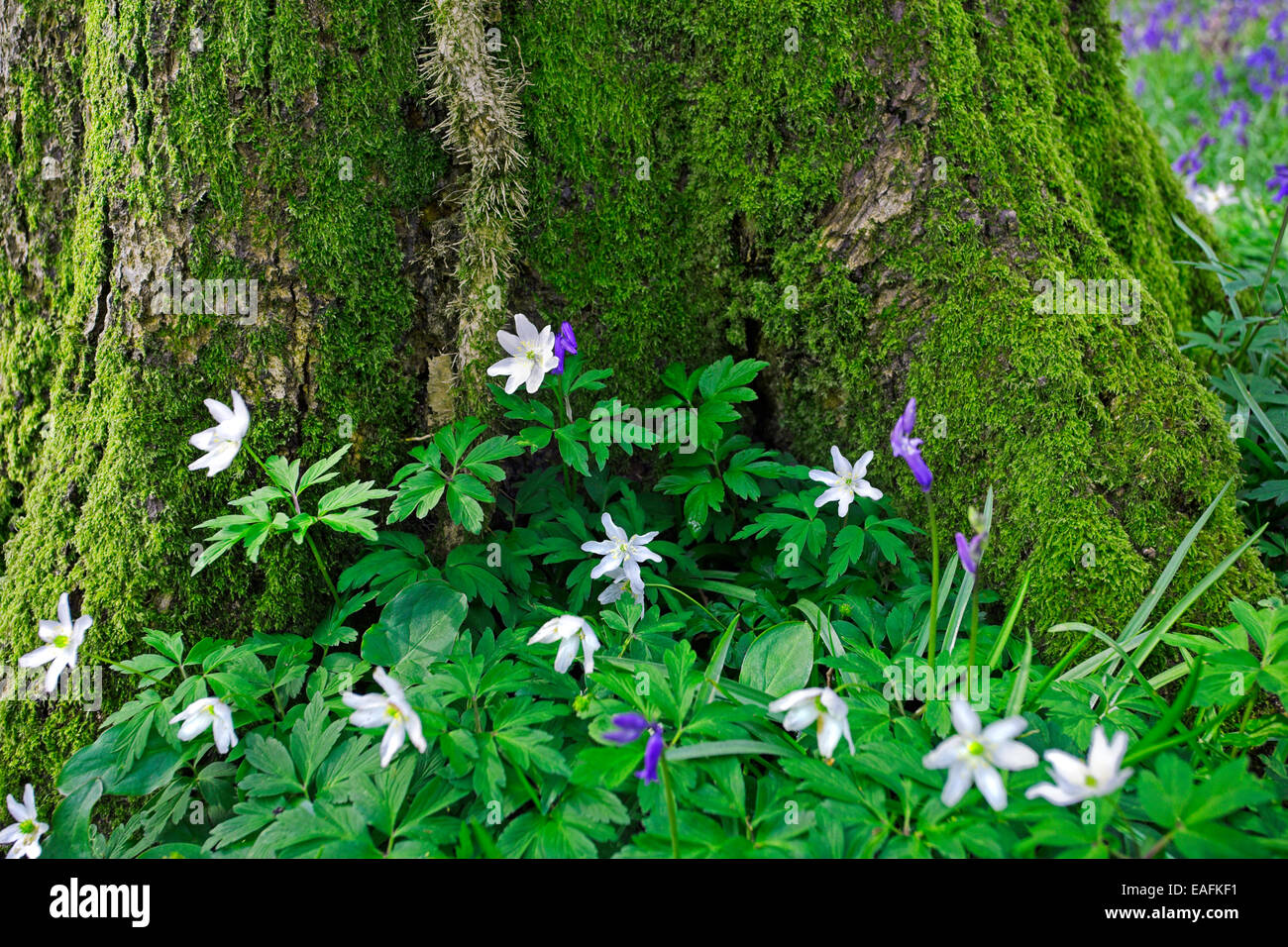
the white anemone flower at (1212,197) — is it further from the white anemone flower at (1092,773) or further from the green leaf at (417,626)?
the green leaf at (417,626)

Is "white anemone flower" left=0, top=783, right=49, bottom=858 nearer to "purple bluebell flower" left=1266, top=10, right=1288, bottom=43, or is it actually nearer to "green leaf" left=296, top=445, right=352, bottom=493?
"green leaf" left=296, top=445, right=352, bottom=493

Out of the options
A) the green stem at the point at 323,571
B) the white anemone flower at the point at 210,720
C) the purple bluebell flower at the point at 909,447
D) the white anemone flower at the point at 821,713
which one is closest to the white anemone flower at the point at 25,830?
the white anemone flower at the point at 210,720

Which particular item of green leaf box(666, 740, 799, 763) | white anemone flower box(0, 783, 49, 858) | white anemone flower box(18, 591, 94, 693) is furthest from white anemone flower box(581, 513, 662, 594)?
white anemone flower box(0, 783, 49, 858)

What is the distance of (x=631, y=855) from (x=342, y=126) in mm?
1946

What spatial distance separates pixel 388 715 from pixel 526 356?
3.26 ft

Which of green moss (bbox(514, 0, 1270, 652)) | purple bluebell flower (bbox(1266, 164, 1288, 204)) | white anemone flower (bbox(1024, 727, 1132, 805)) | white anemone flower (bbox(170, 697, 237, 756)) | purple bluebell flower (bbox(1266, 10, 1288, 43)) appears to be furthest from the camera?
purple bluebell flower (bbox(1266, 10, 1288, 43))

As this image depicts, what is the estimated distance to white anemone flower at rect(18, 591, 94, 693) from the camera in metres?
1.90

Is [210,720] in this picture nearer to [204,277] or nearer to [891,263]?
[204,277]

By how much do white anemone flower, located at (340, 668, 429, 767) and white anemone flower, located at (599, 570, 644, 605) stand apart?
62 cm

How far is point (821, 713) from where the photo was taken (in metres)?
1.53

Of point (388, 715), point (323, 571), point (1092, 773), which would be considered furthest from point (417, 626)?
point (1092, 773)

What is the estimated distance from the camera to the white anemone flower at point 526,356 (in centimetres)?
215
